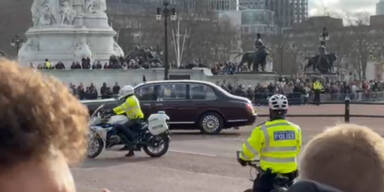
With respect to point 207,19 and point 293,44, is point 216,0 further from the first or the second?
point 207,19

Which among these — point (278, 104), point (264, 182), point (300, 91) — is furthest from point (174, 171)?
point (300, 91)

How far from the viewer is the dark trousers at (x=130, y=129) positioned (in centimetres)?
1480

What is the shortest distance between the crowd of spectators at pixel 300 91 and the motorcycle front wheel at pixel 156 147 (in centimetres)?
2545

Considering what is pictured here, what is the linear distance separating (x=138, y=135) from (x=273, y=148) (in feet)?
27.3

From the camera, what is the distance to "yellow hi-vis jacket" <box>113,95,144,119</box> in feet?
47.3

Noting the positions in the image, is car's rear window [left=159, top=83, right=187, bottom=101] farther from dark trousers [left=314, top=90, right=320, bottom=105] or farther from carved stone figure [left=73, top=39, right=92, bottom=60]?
carved stone figure [left=73, top=39, right=92, bottom=60]

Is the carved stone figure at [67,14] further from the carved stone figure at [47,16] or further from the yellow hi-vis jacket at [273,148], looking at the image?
the yellow hi-vis jacket at [273,148]

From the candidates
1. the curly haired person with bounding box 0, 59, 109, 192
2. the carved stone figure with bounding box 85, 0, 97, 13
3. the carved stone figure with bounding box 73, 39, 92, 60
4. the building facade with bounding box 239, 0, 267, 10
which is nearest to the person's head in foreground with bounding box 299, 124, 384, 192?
the curly haired person with bounding box 0, 59, 109, 192

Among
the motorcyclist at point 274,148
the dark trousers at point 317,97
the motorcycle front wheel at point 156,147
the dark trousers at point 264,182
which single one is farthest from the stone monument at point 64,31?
the dark trousers at point 264,182

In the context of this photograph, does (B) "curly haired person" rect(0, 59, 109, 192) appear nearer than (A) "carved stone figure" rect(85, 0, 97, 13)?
Yes

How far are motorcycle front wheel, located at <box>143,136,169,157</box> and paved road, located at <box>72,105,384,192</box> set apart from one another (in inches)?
5.7

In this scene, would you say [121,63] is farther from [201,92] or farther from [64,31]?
[201,92]

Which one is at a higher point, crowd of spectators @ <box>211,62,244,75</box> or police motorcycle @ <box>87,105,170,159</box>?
crowd of spectators @ <box>211,62,244,75</box>

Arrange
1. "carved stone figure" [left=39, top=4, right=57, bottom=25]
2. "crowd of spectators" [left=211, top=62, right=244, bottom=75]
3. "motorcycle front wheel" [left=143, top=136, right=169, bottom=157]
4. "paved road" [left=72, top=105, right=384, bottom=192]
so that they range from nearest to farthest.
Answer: "paved road" [left=72, top=105, right=384, bottom=192] → "motorcycle front wheel" [left=143, top=136, right=169, bottom=157] → "carved stone figure" [left=39, top=4, right=57, bottom=25] → "crowd of spectators" [left=211, top=62, right=244, bottom=75]
